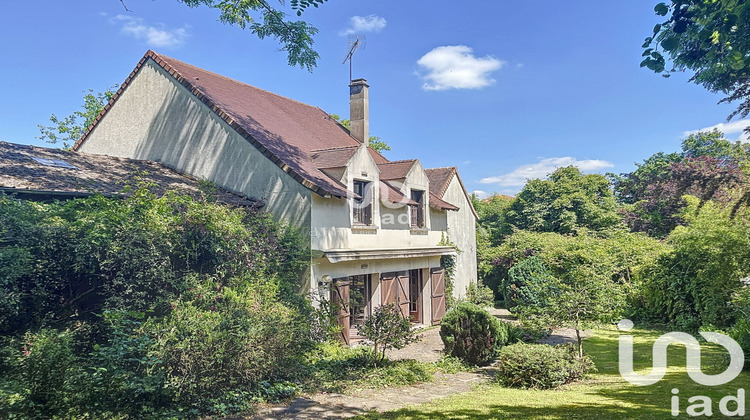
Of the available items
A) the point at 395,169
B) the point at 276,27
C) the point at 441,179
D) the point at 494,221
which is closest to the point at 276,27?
the point at 276,27

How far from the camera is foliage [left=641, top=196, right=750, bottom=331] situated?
46.3 ft

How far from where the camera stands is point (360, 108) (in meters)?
20.8

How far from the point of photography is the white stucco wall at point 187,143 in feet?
43.4

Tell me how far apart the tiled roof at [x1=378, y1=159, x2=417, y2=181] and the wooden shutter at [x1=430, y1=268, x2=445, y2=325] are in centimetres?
464

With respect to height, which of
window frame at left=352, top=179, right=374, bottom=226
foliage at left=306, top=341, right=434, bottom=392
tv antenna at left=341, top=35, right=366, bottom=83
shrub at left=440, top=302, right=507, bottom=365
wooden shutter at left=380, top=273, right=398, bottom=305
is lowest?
foliage at left=306, top=341, right=434, bottom=392

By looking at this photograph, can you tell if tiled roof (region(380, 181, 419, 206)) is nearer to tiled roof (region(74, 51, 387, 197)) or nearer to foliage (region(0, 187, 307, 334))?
tiled roof (region(74, 51, 387, 197))

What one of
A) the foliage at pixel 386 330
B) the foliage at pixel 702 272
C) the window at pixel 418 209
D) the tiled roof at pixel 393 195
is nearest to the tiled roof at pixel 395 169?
the tiled roof at pixel 393 195

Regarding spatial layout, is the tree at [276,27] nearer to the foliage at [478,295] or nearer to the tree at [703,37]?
the tree at [703,37]

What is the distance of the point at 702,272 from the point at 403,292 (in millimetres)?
10756

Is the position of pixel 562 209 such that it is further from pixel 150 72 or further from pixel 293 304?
pixel 150 72

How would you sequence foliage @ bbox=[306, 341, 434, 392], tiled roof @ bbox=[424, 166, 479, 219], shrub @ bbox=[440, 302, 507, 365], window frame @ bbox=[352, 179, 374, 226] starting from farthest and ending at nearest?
1. tiled roof @ bbox=[424, 166, 479, 219]
2. window frame @ bbox=[352, 179, 374, 226]
3. shrub @ bbox=[440, 302, 507, 365]
4. foliage @ bbox=[306, 341, 434, 392]

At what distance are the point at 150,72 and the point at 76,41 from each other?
2.79 m

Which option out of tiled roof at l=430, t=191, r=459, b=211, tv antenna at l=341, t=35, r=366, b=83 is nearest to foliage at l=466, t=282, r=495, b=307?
tiled roof at l=430, t=191, r=459, b=211

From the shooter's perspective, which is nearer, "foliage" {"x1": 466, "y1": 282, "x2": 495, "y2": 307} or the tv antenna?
the tv antenna
